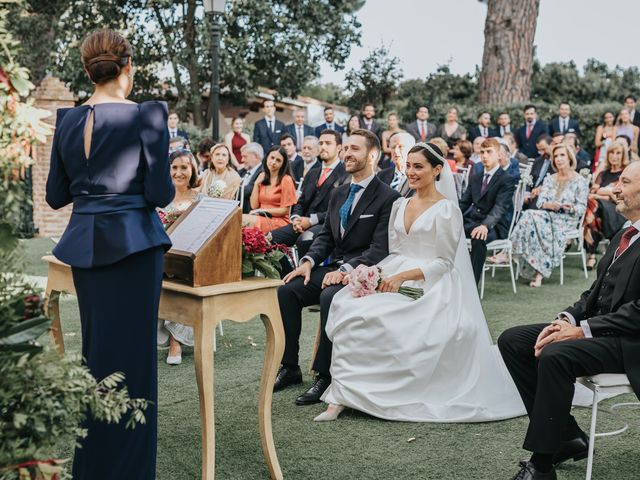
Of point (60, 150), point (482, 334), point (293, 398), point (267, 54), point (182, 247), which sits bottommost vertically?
point (293, 398)

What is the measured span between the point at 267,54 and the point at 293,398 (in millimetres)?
16082

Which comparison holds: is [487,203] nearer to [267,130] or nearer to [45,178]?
[267,130]

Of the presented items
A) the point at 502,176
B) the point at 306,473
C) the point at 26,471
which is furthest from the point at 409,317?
the point at 502,176

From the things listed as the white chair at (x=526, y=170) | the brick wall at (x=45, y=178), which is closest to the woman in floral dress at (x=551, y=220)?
the white chair at (x=526, y=170)

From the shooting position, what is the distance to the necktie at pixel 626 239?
3.69 meters

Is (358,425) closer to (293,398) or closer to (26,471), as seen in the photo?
(293,398)

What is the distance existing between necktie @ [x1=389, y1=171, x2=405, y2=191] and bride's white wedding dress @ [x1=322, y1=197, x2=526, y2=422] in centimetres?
246

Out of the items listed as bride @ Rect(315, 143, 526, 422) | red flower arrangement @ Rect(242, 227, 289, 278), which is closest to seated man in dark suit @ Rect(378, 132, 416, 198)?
bride @ Rect(315, 143, 526, 422)

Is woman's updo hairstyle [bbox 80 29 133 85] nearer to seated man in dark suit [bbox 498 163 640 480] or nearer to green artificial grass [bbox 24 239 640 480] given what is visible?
green artificial grass [bbox 24 239 640 480]

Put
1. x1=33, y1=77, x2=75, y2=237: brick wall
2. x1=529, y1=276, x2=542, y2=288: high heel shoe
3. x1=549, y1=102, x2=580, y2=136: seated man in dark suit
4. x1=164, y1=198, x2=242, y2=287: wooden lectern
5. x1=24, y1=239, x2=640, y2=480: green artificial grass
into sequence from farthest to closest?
x1=33, y1=77, x2=75, y2=237: brick wall, x1=549, y1=102, x2=580, y2=136: seated man in dark suit, x1=529, y1=276, x2=542, y2=288: high heel shoe, x1=24, y1=239, x2=640, y2=480: green artificial grass, x1=164, y1=198, x2=242, y2=287: wooden lectern

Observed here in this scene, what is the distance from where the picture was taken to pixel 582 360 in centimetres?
346

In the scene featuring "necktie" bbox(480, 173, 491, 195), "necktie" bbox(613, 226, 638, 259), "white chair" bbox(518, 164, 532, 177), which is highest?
"white chair" bbox(518, 164, 532, 177)

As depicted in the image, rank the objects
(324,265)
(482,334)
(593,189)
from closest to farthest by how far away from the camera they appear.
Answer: (482,334) < (324,265) < (593,189)

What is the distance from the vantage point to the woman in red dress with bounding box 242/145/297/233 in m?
7.92
